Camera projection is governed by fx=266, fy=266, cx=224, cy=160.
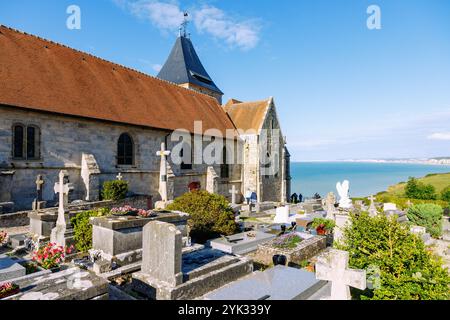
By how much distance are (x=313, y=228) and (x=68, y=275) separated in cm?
1080

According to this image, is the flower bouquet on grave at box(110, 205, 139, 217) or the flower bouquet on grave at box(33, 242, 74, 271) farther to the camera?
the flower bouquet on grave at box(110, 205, 139, 217)

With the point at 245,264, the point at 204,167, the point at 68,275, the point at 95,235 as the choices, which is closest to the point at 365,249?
the point at 245,264

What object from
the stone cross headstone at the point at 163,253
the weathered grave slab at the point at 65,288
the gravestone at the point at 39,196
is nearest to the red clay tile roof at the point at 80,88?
the gravestone at the point at 39,196

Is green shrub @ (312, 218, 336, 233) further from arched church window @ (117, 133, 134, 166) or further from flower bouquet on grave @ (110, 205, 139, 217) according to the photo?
arched church window @ (117, 133, 134, 166)

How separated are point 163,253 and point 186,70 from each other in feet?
96.9

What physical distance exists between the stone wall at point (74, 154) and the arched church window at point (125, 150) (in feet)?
0.93

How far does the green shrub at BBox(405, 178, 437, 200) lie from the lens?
84.2 ft

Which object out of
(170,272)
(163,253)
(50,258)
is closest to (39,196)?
(50,258)

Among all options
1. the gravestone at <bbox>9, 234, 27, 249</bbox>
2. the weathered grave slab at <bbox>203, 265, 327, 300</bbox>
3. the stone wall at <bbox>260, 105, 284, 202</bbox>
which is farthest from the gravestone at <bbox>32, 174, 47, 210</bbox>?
the stone wall at <bbox>260, 105, 284, 202</bbox>

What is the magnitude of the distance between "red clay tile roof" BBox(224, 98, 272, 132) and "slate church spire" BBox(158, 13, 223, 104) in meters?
5.58

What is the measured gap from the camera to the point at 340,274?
194 inches

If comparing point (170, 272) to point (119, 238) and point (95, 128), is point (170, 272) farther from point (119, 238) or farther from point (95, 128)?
point (95, 128)

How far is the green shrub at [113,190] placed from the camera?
14.3 metres

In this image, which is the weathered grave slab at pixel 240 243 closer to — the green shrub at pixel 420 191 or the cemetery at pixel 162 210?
the cemetery at pixel 162 210
